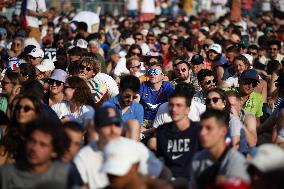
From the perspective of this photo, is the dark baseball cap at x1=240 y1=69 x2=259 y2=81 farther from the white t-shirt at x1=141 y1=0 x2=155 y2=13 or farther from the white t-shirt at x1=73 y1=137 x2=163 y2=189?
the white t-shirt at x1=141 y1=0 x2=155 y2=13

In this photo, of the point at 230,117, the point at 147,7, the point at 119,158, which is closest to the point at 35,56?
the point at 230,117

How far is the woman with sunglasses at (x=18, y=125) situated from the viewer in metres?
9.33

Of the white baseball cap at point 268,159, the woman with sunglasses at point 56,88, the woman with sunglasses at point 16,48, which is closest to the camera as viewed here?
the white baseball cap at point 268,159

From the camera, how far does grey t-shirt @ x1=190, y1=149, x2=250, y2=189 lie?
309 inches

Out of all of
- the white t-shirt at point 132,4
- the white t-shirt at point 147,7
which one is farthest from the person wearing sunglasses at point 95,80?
the white t-shirt at point 132,4

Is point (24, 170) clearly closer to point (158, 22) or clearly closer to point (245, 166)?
point (245, 166)

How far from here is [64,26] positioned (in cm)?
2723

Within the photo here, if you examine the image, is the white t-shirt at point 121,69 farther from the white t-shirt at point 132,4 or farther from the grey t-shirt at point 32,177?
the white t-shirt at point 132,4

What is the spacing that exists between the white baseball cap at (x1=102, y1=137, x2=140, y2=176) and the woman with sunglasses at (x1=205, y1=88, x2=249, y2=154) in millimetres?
2673

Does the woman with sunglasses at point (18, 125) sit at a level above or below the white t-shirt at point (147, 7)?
above

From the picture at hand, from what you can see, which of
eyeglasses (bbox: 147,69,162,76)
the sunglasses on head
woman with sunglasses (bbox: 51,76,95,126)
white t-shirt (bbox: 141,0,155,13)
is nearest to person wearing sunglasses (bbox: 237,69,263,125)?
eyeglasses (bbox: 147,69,162,76)

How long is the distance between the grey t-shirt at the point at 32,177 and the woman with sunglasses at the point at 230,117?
269cm

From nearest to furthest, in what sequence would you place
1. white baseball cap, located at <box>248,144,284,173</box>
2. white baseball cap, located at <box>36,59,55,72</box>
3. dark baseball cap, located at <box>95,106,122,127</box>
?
white baseball cap, located at <box>248,144,284,173</box> < dark baseball cap, located at <box>95,106,122,127</box> < white baseball cap, located at <box>36,59,55,72</box>

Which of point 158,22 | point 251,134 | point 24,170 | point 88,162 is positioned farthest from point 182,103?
point 158,22
